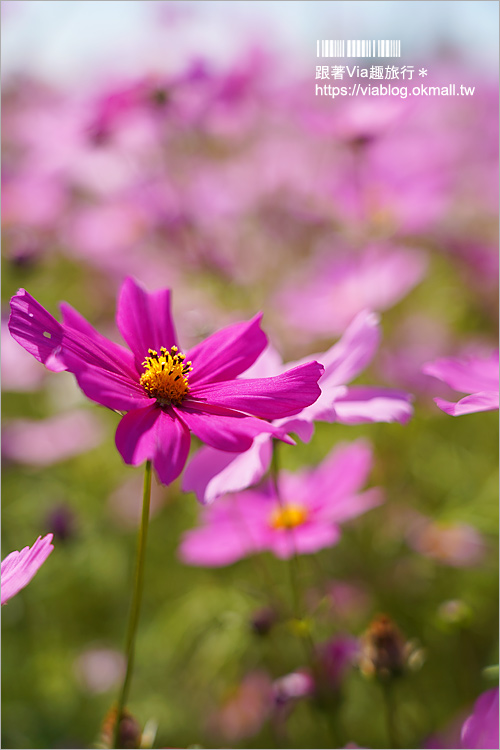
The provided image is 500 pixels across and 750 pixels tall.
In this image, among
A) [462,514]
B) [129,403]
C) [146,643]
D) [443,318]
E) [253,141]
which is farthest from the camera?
[253,141]

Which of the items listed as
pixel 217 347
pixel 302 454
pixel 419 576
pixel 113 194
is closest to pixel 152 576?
pixel 302 454

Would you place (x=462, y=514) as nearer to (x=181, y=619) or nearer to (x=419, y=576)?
(x=419, y=576)

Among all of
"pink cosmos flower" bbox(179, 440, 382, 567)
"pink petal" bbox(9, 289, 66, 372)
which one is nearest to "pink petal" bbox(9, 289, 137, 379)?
"pink petal" bbox(9, 289, 66, 372)

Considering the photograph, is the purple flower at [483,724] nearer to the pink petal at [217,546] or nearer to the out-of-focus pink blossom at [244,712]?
the pink petal at [217,546]

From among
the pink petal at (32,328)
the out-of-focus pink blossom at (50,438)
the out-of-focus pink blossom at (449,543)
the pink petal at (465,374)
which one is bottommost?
the out-of-focus pink blossom at (449,543)

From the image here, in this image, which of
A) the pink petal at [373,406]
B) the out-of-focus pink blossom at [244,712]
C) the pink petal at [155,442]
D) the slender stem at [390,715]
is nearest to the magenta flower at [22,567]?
the pink petal at [155,442]

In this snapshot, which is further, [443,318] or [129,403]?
[443,318]

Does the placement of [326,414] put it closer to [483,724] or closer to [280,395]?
[280,395]

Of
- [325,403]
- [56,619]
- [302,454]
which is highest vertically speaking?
[325,403]
